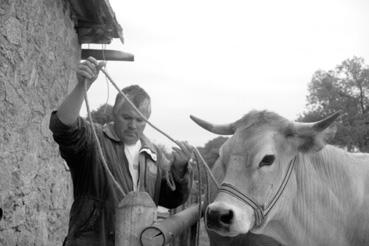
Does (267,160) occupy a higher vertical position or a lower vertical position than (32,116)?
higher

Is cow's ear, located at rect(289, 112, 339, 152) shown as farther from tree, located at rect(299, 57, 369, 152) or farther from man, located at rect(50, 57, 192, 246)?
tree, located at rect(299, 57, 369, 152)

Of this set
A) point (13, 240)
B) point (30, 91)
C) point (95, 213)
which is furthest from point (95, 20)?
point (95, 213)

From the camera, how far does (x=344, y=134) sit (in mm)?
33344

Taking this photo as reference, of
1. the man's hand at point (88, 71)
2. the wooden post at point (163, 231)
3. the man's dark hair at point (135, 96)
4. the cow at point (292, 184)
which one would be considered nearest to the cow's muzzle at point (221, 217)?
the cow at point (292, 184)

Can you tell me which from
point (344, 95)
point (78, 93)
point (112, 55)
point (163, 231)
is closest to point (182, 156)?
point (163, 231)

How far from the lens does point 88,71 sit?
2396 mm

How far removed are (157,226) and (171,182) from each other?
0.83 meters

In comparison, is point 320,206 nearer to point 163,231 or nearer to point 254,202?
point 254,202

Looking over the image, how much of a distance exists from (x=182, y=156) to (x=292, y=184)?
33.3 inches

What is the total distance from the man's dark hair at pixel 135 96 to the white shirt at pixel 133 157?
301 millimetres

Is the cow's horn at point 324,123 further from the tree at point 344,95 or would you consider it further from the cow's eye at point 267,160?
the tree at point 344,95

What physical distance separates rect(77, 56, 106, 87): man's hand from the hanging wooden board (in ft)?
2.44

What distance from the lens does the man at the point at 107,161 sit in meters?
2.48

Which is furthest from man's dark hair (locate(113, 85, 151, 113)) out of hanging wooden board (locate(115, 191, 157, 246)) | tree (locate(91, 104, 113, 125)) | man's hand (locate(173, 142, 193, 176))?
hanging wooden board (locate(115, 191, 157, 246))
